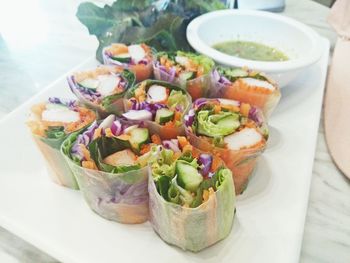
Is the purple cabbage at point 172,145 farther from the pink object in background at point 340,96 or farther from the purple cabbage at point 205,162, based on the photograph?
the pink object in background at point 340,96

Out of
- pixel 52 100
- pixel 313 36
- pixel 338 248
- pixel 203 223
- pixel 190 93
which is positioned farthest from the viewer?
pixel 313 36

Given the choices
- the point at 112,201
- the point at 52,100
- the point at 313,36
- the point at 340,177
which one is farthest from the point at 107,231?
the point at 313,36

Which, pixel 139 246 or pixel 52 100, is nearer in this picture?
pixel 139 246

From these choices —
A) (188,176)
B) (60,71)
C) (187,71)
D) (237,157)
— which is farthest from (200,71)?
(60,71)

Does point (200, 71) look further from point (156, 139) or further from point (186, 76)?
point (156, 139)

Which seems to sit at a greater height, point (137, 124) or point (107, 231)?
point (137, 124)

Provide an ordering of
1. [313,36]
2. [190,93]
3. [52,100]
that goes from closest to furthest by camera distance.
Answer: [52,100] → [190,93] → [313,36]

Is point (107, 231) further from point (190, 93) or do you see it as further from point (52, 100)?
point (190, 93)

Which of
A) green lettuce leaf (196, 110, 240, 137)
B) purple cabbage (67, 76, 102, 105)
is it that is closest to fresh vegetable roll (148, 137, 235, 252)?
green lettuce leaf (196, 110, 240, 137)
